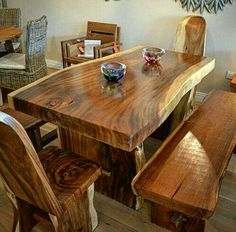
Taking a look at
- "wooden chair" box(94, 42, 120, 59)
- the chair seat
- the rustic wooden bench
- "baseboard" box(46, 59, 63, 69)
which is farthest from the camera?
"baseboard" box(46, 59, 63, 69)

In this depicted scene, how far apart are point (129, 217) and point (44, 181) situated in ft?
2.83

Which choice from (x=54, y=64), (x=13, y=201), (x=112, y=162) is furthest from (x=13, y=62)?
(x=13, y=201)

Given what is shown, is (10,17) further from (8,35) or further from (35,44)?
(35,44)

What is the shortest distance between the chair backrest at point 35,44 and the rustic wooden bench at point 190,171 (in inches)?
70.4

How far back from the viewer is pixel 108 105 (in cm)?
142

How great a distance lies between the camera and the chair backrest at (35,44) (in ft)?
8.93

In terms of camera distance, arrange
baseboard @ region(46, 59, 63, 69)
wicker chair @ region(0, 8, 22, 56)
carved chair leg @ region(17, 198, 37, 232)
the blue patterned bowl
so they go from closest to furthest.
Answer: carved chair leg @ region(17, 198, 37, 232) < the blue patterned bowl < wicker chair @ region(0, 8, 22, 56) < baseboard @ region(46, 59, 63, 69)

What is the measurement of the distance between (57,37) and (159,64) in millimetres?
2681

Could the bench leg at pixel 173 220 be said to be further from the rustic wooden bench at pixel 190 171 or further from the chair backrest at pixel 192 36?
the chair backrest at pixel 192 36

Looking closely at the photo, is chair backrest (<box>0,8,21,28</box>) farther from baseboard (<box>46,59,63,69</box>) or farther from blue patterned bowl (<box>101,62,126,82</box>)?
blue patterned bowl (<box>101,62,126,82</box>)

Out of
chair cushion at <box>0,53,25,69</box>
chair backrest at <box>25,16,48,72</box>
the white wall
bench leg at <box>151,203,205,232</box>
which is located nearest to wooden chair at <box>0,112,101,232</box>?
bench leg at <box>151,203,205,232</box>

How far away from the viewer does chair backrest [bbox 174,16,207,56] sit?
2.88 m

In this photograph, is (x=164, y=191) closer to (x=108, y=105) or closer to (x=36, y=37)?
(x=108, y=105)

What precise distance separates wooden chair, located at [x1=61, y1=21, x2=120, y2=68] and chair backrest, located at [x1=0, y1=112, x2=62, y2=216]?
7.93 ft
